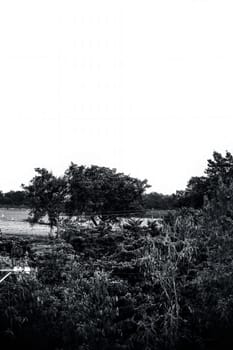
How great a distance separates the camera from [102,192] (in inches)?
1745

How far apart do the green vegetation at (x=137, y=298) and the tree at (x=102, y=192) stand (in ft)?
59.8

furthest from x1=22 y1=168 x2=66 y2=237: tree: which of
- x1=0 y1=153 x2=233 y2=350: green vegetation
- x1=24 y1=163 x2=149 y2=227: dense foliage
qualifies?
x1=0 y1=153 x2=233 y2=350: green vegetation

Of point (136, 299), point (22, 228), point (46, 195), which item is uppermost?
point (46, 195)

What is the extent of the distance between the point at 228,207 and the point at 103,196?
2190cm

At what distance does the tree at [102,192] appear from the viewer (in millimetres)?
43812

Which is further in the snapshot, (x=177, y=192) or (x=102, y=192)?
(x=177, y=192)

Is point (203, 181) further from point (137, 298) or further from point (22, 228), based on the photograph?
point (22, 228)

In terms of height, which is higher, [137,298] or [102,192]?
[102,192]

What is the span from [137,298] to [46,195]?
75.8 feet

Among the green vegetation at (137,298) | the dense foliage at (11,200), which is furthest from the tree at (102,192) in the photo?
the dense foliage at (11,200)

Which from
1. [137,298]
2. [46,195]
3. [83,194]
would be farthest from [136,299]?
[46,195]

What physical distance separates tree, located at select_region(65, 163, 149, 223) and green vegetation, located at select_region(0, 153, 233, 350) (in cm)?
1821

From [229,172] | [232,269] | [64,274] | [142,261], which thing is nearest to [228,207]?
[232,269]

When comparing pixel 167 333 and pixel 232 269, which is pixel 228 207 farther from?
pixel 167 333
